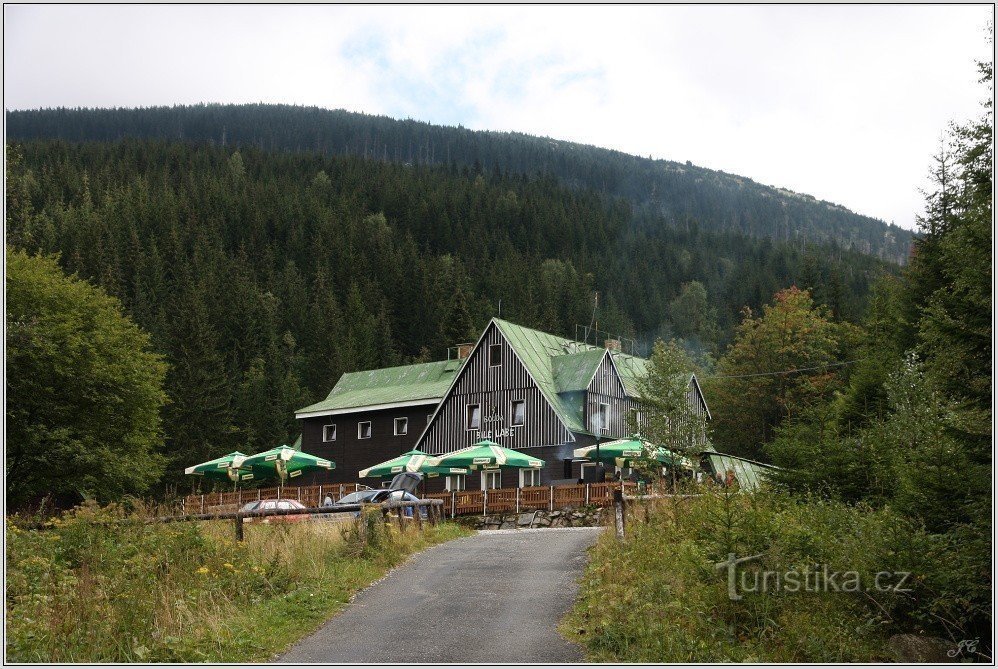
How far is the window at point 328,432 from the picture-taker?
5621 cm

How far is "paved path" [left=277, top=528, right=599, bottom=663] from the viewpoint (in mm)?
12359

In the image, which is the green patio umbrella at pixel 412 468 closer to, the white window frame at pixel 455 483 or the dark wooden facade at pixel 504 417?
the dark wooden facade at pixel 504 417

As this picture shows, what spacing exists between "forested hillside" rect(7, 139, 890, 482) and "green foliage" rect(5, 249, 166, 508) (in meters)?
21.9

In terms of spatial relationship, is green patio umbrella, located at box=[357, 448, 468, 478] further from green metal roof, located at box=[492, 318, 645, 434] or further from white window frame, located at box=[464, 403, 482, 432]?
white window frame, located at box=[464, 403, 482, 432]

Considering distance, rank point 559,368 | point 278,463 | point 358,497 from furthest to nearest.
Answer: point 559,368, point 278,463, point 358,497

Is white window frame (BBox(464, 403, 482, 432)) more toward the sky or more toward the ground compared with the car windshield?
more toward the sky

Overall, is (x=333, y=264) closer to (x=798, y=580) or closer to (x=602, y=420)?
(x=602, y=420)

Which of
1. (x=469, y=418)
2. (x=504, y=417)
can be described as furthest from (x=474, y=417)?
(x=504, y=417)

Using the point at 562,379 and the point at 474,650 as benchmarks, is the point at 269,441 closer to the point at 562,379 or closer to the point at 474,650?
the point at 562,379

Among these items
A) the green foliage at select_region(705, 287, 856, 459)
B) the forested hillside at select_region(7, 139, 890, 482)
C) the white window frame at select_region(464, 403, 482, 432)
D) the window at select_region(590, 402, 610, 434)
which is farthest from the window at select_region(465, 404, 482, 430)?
the forested hillside at select_region(7, 139, 890, 482)

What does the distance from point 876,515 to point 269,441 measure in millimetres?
64676

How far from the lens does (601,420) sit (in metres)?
50.4

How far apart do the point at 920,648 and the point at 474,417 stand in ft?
127

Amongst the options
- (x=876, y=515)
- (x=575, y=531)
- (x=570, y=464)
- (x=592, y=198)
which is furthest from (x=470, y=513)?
(x=592, y=198)
